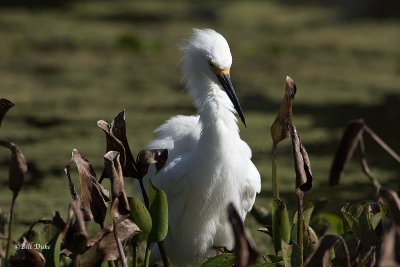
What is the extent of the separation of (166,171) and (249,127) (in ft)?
8.03

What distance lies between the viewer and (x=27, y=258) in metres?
2.33

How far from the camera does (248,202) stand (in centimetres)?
323

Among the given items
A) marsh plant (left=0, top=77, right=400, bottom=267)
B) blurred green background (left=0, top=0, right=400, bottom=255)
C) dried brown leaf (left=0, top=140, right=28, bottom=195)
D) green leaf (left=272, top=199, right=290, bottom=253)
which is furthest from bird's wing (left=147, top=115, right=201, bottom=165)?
dried brown leaf (left=0, top=140, right=28, bottom=195)

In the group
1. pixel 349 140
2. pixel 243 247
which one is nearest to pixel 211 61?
pixel 349 140

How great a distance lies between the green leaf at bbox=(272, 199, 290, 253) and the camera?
2.57m


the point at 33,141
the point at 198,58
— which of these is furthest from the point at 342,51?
the point at 198,58

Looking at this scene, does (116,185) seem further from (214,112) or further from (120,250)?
(214,112)

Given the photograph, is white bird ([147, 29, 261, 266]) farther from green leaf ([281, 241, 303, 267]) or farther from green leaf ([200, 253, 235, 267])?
green leaf ([281, 241, 303, 267])

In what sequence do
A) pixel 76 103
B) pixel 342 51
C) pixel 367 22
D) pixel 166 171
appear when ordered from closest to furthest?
1. pixel 166 171
2. pixel 76 103
3. pixel 342 51
4. pixel 367 22

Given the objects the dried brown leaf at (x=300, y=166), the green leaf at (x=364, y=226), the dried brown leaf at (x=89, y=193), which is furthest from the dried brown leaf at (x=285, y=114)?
the dried brown leaf at (x=89, y=193)

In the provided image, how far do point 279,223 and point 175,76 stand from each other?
169 inches

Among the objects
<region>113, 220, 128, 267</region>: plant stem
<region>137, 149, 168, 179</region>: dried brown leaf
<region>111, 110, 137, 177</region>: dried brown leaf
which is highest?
<region>111, 110, 137, 177</region>: dried brown leaf

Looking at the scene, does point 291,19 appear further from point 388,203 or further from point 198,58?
point 388,203

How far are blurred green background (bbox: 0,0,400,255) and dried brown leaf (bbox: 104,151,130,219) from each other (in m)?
1.43
